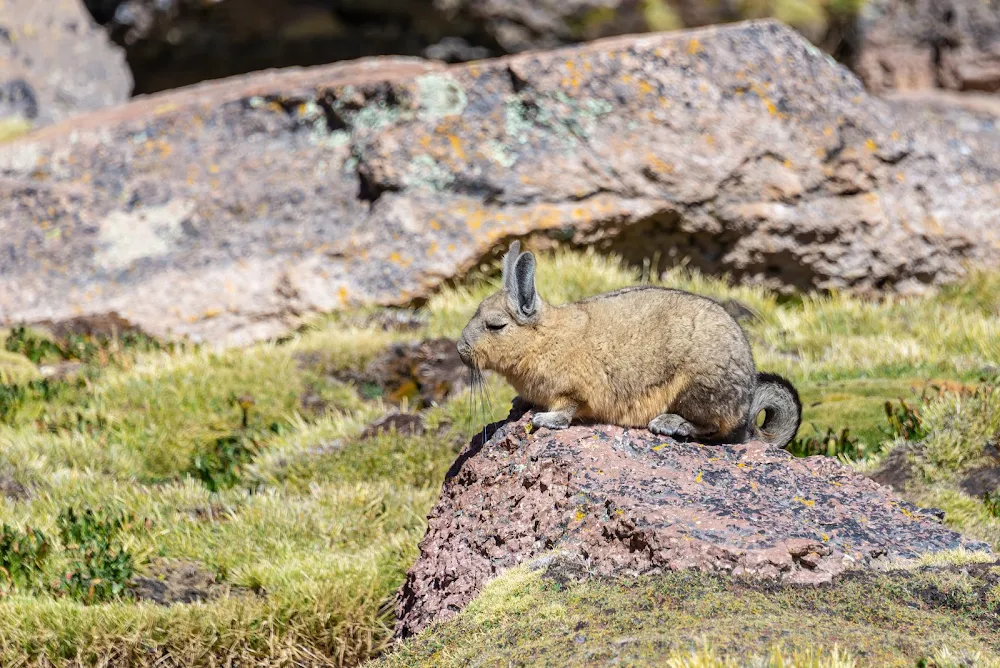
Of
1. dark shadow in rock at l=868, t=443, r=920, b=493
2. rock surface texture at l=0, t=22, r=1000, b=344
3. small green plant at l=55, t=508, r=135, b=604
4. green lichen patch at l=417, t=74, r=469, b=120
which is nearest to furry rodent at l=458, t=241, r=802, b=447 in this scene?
dark shadow in rock at l=868, t=443, r=920, b=493

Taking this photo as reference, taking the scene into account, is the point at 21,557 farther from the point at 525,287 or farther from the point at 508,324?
the point at 525,287

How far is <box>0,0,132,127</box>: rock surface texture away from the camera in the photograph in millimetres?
24531

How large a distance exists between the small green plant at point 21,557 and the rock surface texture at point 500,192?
4.62 metres

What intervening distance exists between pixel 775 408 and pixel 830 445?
5.59 feet

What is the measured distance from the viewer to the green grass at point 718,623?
3.92m

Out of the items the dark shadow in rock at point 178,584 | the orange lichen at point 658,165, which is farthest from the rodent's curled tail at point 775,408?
the orange lichen at point 658,165

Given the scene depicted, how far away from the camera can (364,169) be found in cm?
1202

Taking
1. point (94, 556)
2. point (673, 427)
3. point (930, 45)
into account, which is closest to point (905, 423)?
point (673, 427)

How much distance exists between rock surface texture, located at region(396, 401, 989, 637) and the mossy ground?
0.30 m

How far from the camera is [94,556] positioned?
6.53m

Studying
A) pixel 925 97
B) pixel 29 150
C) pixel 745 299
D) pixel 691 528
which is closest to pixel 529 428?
pixel 691 528

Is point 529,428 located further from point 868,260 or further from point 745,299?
point 868,260

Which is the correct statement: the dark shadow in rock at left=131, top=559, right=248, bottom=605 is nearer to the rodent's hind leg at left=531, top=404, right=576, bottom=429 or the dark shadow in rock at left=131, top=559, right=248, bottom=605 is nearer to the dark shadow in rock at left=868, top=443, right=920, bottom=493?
the rodent's hind leg at left=531, top=404, right=576, bottom=429

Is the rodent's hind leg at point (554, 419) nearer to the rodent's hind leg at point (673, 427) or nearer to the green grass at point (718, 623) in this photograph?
the rodent's hind leg at point (673, 427)
